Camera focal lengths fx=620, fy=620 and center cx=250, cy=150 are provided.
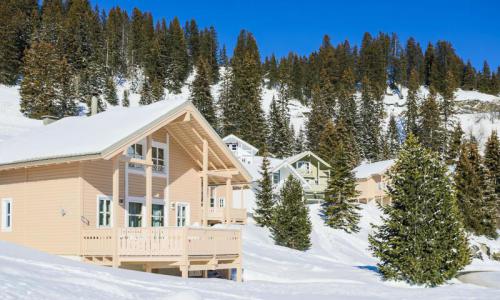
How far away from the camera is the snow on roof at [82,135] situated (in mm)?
19859

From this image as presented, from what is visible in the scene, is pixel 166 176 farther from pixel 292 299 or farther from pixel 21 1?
pixel 21 1

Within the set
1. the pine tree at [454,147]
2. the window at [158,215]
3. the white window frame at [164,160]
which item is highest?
the pine tree at [454,147]

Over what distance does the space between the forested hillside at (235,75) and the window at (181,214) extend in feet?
148

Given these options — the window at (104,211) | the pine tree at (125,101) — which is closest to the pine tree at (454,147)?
the pine tree at (125,101)

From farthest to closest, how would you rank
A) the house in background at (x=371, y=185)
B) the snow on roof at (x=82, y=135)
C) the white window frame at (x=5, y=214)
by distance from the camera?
the house in background at (x=371, y=185) → the white window frame at (x=5, y=214) → the snow on roof at (x=82, y=135)

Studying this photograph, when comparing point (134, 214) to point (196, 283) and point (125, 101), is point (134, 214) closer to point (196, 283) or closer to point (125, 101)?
point (196, 283)

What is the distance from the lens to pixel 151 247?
62.5ft

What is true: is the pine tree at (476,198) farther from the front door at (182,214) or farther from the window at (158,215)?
the window at (158,215)

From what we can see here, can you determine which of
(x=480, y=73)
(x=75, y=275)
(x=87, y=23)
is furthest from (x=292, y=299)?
(x=480, y=73)

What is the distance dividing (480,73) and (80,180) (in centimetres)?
14083

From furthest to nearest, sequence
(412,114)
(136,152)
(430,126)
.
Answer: (412,114), (430,126), (136,152)

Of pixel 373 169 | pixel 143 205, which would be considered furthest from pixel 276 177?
pixel 143 205

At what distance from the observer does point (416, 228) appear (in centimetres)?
2300

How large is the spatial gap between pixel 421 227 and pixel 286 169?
3884 centimetres
